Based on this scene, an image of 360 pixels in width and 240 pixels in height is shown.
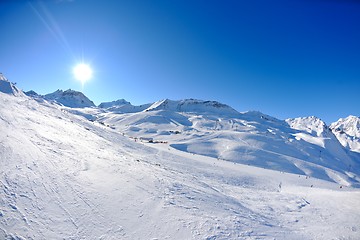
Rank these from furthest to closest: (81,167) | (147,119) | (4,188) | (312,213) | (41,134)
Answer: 1. (147,119)
2. (41,134)
3. (312,213)
4. (81,167)
5. (4,188)

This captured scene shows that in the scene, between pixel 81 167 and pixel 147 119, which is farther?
pixel 147 119

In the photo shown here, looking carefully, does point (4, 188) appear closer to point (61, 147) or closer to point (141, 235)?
point (141, 235)

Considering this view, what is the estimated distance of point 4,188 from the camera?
8.80 m

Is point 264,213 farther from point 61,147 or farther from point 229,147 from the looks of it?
point 229,147

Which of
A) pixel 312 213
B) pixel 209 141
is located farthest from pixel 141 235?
pixel 209 141

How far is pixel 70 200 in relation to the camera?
9734mm

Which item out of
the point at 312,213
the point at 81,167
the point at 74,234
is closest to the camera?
the point at 74,234

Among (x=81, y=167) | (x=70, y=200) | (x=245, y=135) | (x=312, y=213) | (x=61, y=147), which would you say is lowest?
(x=312, y=213)

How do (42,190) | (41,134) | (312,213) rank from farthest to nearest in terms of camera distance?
(41,134)
(312,213)
(42,190)

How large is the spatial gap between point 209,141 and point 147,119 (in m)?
69.9

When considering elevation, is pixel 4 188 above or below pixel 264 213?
above

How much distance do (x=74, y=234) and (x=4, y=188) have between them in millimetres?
3464

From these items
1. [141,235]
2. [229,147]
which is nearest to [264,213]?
[141,235]

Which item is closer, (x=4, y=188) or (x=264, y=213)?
(x=4, y=188)
